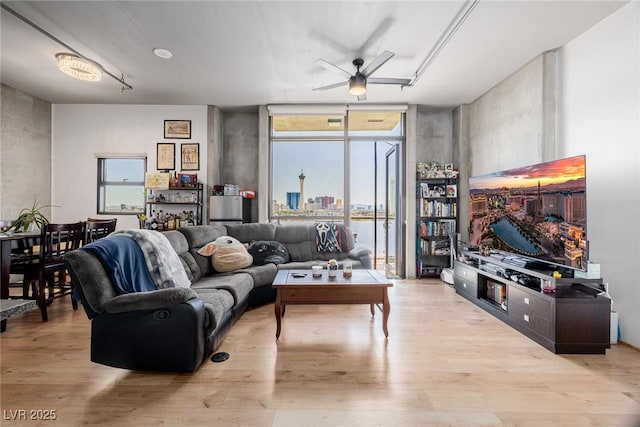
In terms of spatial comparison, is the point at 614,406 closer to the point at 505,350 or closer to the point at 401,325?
the point at 505,350

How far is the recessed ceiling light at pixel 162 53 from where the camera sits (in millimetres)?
3199

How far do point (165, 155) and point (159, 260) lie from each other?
321 cm

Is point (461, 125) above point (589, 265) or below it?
above

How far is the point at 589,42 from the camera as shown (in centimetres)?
271

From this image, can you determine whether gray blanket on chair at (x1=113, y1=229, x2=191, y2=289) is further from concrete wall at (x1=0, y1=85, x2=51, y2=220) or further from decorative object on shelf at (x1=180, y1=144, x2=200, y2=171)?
concrete wall at (x1=0, y1=85, x2=51, y2=220)

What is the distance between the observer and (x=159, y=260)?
2.30 m

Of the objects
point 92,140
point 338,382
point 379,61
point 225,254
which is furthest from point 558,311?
point 92,140

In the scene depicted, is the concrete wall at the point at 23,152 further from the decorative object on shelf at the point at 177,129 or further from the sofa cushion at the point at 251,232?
the sofa cushion at the point at 251,232

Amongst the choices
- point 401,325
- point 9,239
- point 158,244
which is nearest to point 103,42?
point 9,239

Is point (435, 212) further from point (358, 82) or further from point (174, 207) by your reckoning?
point (174, 207)

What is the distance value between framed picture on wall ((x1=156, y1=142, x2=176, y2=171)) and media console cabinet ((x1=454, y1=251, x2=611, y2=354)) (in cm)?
507

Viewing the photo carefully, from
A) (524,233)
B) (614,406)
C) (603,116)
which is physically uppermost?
(603,116)

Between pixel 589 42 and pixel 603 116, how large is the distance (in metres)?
0.77

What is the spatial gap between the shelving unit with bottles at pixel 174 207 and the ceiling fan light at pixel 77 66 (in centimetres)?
184
